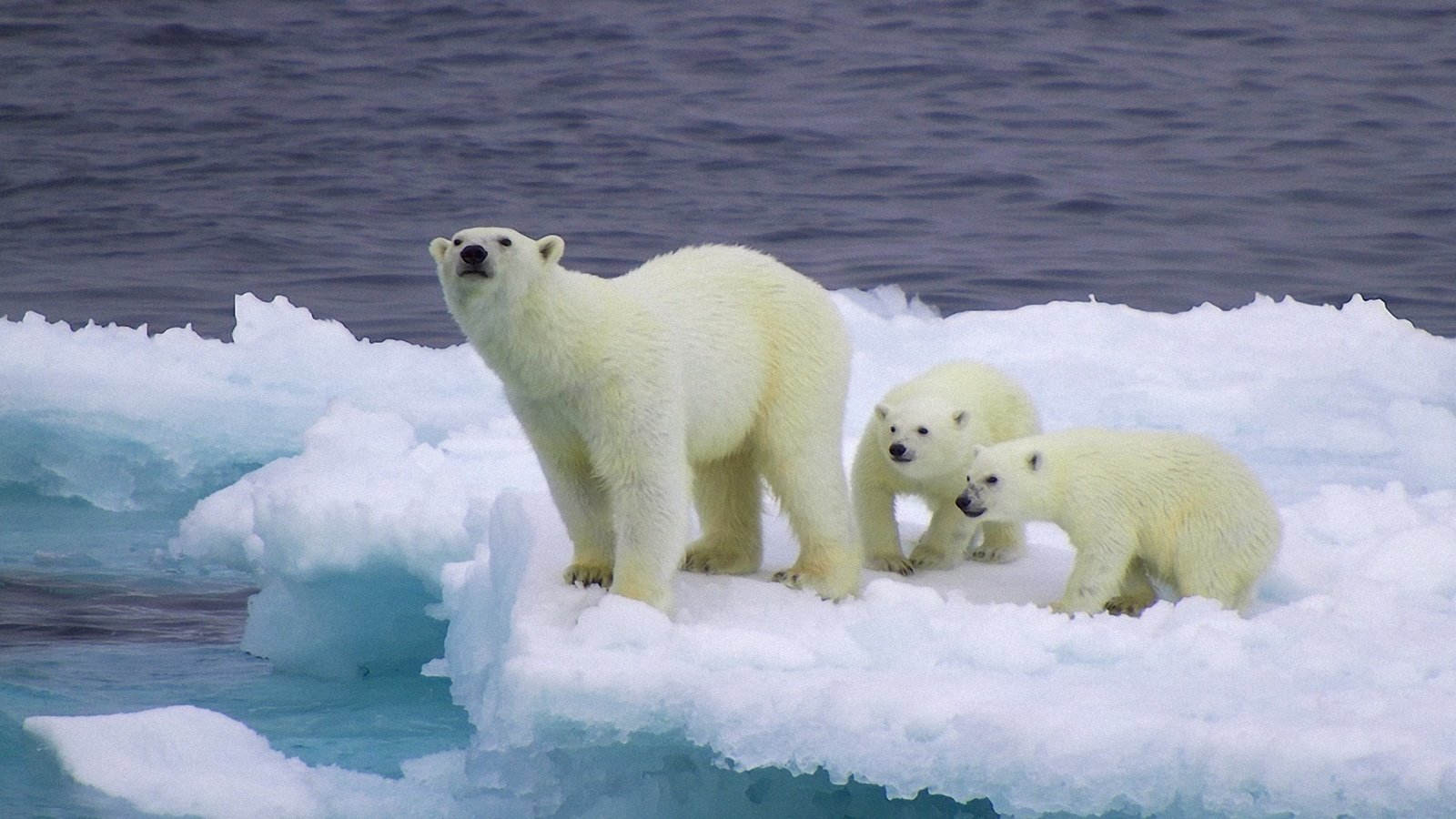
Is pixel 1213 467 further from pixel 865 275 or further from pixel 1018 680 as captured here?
pixel 865 275

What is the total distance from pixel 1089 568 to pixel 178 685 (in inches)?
157

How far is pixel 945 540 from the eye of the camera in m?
5.50

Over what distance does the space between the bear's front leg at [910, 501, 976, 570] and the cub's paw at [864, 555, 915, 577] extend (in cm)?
8

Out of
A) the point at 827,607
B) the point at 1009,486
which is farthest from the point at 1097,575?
the point at 827,607

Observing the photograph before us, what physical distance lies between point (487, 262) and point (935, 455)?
5.83ft

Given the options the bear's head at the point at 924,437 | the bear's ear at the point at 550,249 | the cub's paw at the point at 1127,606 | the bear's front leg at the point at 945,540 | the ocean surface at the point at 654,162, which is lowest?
the cub's paw at the point at 1127,606

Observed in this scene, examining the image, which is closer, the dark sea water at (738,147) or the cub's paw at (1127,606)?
the cub's paw at (1127,606)

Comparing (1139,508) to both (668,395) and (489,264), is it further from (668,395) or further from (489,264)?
(489,264)

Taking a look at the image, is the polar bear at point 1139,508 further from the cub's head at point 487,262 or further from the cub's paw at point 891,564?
the cub's head at point 487,262

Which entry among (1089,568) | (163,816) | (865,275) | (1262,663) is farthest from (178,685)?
(865,275)

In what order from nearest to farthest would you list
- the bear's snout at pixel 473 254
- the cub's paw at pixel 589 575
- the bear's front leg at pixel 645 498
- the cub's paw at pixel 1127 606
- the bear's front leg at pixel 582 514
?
1. the bear's snout at pixel 473 254
2. the bear's front leg at pixel 645 498
3. the bear's front leg at pixel 582 514
4. the cub's paw at pixel 589 575
5. the cub's paw at pixel 1127 606

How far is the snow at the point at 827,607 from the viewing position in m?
3.70

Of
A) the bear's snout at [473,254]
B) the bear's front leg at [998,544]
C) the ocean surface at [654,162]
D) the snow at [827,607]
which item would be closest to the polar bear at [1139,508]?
the snow at [827,607]

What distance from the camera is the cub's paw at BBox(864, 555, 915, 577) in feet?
17.7
